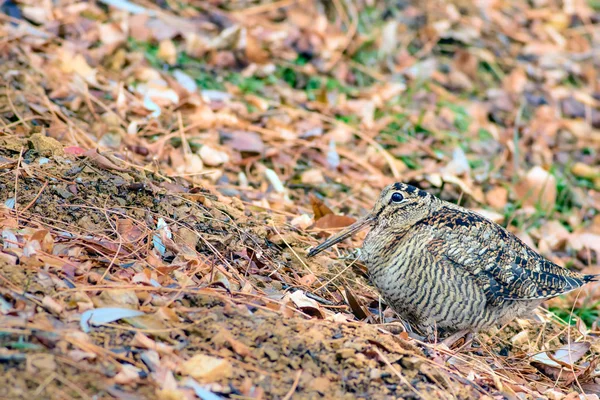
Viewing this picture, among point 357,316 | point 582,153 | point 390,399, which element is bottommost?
point 582,153

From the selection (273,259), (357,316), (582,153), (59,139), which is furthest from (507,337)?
(582,153)

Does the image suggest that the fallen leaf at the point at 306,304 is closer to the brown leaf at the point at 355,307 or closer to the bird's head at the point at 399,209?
the brown leaf at the point at 355,307

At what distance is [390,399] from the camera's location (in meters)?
3.34

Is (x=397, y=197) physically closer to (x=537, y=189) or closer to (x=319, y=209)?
(x=319, y=209)

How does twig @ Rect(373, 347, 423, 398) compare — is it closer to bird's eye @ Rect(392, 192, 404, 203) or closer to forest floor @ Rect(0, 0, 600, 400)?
forest floor @ Rect(0, 0, 600, 400)

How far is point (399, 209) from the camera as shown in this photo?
4746 mm

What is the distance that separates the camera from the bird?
450 centimetres

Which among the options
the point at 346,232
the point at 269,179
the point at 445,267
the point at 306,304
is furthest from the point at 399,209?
the point at 269,179

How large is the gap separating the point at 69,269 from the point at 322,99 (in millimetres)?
4017

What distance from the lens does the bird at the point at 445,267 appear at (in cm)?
450

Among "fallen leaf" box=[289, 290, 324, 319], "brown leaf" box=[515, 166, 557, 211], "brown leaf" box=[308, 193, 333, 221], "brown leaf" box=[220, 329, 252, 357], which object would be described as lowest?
"brown leaf" box=[515, 166, 557, 211]

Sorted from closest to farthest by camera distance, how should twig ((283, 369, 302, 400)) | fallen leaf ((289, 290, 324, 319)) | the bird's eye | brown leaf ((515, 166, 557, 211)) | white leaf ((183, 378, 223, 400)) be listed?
white leaf ((183, 378, 223, 400)), twig ((283, 369, 302, 400)), fallen leaf ((289, 290, 324, 319)), the bird's eye, brown leaf ((515, 166, 557, 211))

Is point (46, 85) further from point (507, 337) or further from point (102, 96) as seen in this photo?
point (507, 337)

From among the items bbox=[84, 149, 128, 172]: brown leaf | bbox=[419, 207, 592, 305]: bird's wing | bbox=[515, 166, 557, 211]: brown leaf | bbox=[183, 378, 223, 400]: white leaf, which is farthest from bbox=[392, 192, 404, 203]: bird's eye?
bbox=[515, 166, 557, 211]: brown leaf
